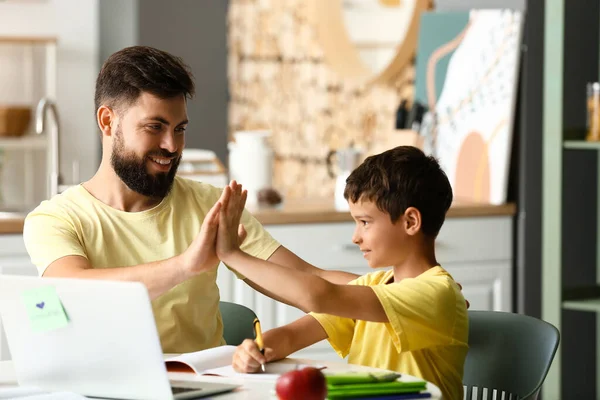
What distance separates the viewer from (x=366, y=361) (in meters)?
1.99

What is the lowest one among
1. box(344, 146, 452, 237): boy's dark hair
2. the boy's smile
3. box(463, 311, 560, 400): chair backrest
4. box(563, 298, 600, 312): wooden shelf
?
box(563, 298, 600, 312): wooden shelf

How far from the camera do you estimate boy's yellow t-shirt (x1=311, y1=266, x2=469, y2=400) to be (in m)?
1.86

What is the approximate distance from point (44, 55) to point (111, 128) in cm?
344

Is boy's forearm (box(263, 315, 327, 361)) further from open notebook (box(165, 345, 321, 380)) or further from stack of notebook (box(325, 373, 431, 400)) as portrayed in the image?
stack of notebook (box(325, 373, 431, 400))

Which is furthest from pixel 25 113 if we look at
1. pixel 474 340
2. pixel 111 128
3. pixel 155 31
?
pixel 474 340

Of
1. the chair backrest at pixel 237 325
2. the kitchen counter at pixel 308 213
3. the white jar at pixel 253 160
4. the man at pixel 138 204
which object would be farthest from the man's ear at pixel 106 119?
the white jar at pixel 253 160

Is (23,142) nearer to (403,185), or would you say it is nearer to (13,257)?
(13,257)

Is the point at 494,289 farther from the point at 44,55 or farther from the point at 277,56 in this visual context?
the point at 44,55

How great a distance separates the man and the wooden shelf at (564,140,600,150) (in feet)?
5.50

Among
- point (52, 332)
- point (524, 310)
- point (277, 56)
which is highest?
point (277, 56)

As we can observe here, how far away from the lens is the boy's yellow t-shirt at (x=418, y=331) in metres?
1.86

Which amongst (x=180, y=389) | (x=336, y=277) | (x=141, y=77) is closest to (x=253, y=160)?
(x=336, y=277)

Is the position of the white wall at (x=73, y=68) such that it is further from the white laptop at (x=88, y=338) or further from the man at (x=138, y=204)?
the white laptop at (x=88, y=338)

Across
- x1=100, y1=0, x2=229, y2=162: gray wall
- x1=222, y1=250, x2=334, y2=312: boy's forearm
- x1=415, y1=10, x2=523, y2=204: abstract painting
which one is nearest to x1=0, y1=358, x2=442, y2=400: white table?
x1=222, y1=250, x2=334, y2=312: boy's forearm
